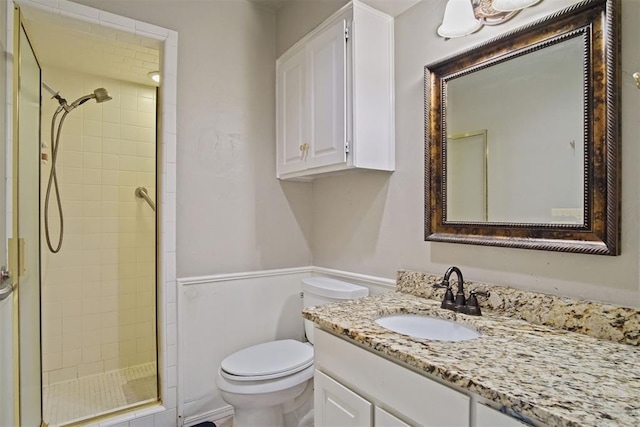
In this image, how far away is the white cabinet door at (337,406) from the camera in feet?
3.54

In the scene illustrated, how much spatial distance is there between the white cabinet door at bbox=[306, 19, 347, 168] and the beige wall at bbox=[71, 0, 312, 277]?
46cm

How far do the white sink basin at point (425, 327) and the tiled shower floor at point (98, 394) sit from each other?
4.73 feet

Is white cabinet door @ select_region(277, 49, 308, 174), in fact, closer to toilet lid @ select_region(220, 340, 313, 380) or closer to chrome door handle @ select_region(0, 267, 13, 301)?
toilet lid @ select_region(220, 340, 313, 380)

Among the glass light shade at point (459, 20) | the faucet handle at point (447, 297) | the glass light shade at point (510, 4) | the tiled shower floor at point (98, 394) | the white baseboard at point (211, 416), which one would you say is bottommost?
the tiled shower floor at point (98, 394)

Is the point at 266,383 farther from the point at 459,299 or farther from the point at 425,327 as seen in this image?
the point at 459,299

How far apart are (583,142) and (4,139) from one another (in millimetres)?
2082

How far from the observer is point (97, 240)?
2.61 metres

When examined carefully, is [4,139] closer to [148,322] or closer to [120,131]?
[120,131]

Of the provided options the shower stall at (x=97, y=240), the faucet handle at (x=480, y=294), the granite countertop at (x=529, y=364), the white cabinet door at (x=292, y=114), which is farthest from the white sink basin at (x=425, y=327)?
the shower stall at (x=97, y=240)

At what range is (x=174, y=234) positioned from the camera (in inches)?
73.5

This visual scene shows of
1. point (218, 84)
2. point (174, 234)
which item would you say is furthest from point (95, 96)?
point (174, 234)

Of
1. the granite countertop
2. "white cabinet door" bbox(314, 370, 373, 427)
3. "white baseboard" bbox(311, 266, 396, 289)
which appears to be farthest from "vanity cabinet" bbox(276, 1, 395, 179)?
"white cabinet door" bbox(314, 370, 373, 427)

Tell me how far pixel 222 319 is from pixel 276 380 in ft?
1.86

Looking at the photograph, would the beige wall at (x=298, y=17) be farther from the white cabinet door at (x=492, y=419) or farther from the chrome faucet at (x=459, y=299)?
the white cabinet door at (x=492, y=419)
